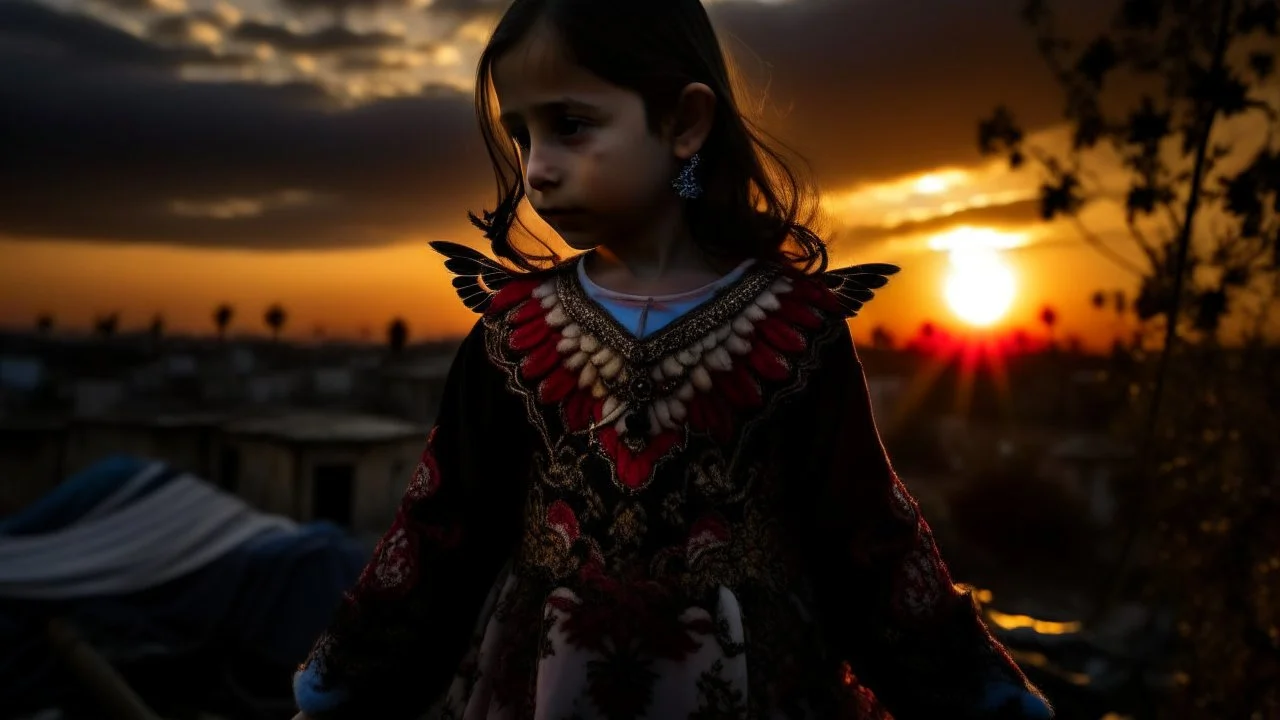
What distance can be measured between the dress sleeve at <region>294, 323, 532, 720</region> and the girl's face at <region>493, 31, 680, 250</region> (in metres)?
0.44

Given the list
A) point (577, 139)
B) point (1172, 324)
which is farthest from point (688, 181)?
point (1172, 324)

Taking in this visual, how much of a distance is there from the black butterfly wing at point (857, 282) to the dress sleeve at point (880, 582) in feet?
0.42

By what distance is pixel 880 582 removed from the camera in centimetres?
179

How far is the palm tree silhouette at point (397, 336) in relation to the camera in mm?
27612

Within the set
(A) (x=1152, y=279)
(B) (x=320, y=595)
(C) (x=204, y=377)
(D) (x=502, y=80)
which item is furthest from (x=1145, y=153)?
(C) (x=204, y=377)

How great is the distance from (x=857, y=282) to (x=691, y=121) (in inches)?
19.7

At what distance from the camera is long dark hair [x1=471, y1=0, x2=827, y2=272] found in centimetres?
173

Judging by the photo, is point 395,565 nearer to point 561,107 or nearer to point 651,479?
point 651,479

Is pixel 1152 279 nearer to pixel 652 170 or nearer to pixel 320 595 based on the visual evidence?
pixel 652 170

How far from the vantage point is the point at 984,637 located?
1.82 metres

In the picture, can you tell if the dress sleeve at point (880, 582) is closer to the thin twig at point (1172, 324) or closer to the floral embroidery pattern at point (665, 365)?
the floral embroidery pattern at point (665, 365)

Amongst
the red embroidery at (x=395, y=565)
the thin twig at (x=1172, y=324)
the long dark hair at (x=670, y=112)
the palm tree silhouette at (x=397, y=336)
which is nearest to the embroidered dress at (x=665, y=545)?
the red embroidery at (x=395, y=565)

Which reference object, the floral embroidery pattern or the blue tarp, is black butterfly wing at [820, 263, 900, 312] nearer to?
the floral embroidery pattern

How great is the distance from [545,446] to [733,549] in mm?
427
